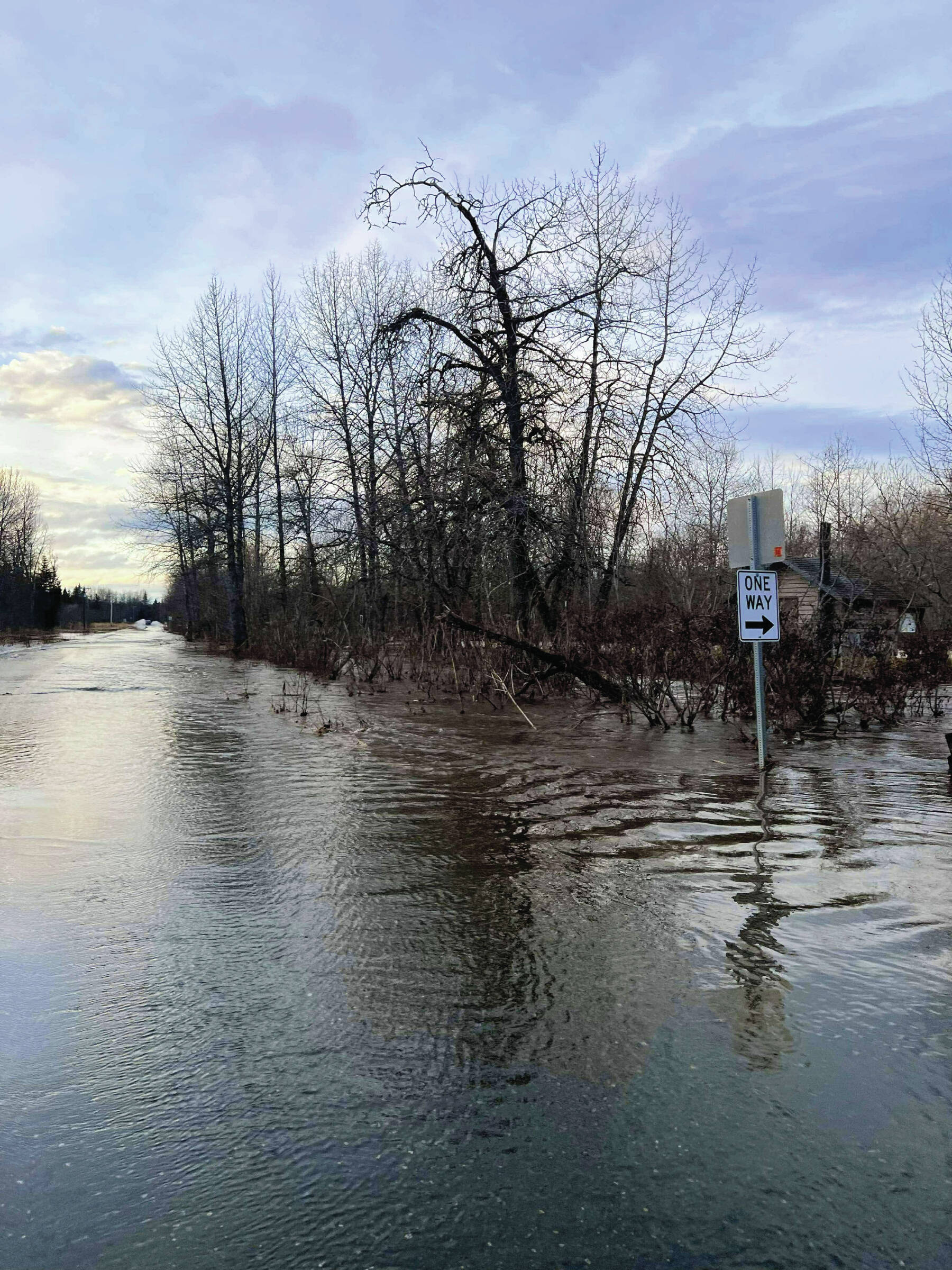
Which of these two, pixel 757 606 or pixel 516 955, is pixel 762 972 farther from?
pixel 757 606

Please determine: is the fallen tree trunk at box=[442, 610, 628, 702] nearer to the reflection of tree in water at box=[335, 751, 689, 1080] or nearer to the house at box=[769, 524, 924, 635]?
the house at box=[769, 524, 924, 635]

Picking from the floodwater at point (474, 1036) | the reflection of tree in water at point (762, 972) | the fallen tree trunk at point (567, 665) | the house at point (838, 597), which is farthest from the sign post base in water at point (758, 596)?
the fallen tree trunk at point (567, 665)

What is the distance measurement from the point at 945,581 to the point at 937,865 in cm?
3725

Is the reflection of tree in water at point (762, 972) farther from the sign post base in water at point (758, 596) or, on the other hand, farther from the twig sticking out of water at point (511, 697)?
the twig sticking out of water at point (511, 697)

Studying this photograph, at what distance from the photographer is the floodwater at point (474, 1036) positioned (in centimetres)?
260

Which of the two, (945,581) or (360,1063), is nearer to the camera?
(360,1063)

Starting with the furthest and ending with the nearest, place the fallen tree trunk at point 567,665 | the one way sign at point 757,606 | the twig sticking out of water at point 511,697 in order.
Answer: the fallen tree trunk at point 567,665 → the twig sticking out of water at point 511,697 → the one way sign at point 757,606

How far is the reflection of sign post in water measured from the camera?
9820mm

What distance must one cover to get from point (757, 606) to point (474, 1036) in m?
7.04

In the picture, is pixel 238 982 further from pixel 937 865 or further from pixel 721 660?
pixel 721 660

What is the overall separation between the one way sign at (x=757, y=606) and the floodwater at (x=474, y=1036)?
6.33 ft

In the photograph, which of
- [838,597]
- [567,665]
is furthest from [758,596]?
[567,665]

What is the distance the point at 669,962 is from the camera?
4.55m

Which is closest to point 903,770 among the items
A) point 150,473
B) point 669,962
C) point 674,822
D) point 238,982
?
point 674,822
